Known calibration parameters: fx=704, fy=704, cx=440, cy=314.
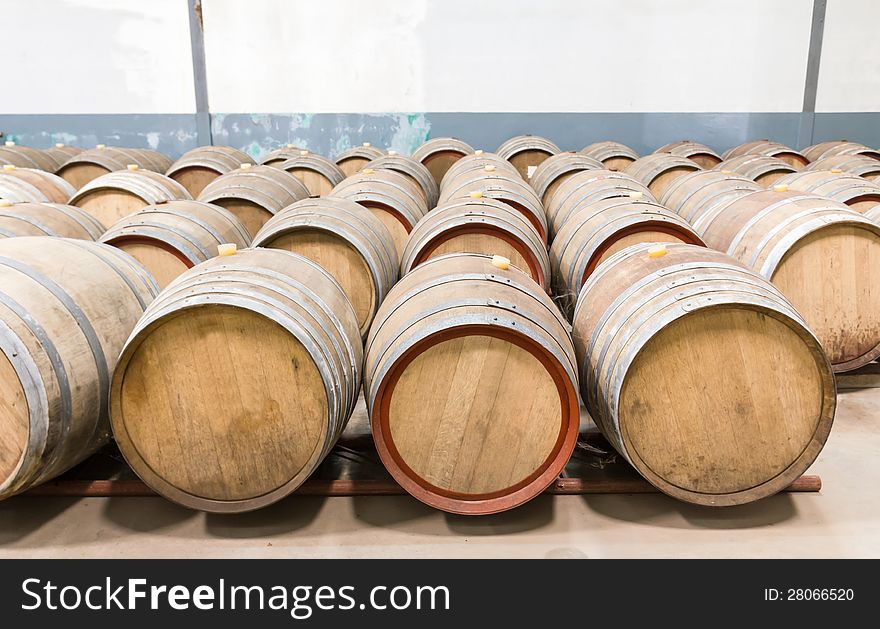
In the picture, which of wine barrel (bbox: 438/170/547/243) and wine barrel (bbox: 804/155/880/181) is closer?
wine barrel (bbox: 438/170/547/243)

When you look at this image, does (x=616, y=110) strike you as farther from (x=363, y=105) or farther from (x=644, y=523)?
(x=644, y=523)

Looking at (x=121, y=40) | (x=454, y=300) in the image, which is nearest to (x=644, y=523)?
(x=454, y=300)

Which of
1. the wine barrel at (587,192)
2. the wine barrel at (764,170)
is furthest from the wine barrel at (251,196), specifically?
the wine barrel at (764,170)

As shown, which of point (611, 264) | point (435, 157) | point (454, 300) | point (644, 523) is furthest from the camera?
point (435, 157)

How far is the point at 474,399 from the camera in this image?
8.19 ft

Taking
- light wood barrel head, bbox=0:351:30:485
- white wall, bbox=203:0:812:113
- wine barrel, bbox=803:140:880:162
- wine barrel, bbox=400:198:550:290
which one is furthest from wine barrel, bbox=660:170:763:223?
white wall, bbox=203:0:812:113

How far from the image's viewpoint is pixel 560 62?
908 centimetres

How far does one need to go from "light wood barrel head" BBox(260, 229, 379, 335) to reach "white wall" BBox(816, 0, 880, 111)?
7.93m

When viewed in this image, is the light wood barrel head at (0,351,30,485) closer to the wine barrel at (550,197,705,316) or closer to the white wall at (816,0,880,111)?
the wine barrel at (550,197,705,316)

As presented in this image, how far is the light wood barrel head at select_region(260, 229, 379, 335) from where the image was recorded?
3586 millimetres

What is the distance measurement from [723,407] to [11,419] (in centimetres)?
247

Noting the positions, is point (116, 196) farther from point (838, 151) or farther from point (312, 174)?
point (838, 151)

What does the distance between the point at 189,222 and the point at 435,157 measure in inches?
153

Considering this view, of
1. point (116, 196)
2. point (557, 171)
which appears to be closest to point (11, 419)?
point (116, 196)
